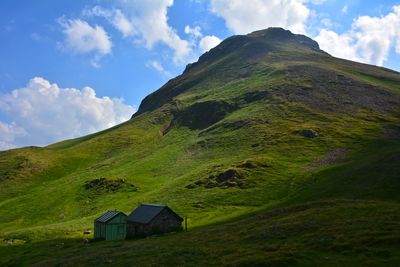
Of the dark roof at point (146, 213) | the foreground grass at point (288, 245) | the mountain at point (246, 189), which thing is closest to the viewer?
the foreground grass at point (288, 245)

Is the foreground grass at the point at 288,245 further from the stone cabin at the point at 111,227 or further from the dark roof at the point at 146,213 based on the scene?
the dark roof at the point at 146,213

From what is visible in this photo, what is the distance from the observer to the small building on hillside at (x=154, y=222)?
77625 mm

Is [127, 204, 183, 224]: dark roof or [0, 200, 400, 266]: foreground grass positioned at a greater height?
[127, 204, 183, 224]: dark roof

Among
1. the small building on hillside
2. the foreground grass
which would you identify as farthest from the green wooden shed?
the foreground grass

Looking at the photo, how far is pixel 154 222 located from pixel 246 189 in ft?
113

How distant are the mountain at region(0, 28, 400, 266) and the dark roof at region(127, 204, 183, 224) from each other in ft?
20.8

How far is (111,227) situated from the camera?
8194 centimetres

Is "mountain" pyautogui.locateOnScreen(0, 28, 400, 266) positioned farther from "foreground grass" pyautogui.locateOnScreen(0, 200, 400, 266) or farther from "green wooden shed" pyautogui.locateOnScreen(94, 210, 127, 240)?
"green wooden shed" pyautogui.locateOnScreen(94, 210, 127, 240)

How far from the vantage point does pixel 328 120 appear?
163375mm

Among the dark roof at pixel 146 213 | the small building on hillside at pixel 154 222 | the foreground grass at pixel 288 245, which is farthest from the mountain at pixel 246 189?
the dark roof at pixel 146 213

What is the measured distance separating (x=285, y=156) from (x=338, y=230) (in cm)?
8228

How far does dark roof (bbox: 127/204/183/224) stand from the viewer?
7756 centimetres

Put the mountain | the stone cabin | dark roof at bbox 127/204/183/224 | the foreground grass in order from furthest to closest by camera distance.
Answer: the stone cabin < dark roof at bbox 127/204/183/224 < the mountain < the foreground grass

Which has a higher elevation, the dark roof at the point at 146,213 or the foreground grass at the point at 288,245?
the dark roof at the point at 146,213
